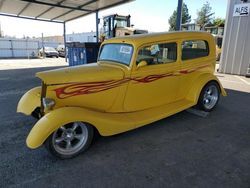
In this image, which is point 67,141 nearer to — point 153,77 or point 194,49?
point 153,77

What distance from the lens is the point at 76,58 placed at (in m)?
10.2

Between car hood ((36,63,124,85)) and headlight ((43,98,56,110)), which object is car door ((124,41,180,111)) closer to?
car hood ((36,63,124,85))

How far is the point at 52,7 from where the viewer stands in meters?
13.0

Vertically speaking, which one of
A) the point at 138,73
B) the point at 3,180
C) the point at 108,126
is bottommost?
the point at 3,180

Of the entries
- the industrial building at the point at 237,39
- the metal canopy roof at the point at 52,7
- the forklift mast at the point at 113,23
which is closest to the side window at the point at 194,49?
the industrial building at the point at 237,39

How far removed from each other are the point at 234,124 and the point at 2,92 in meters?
7.15

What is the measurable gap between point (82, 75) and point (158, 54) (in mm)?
1585

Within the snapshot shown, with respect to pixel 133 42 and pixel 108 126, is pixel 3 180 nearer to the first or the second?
pixel 108 126

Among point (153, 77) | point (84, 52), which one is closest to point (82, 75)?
point (153, 77)

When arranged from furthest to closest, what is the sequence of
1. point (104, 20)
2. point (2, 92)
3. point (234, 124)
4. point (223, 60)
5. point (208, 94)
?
point (104, 20), point (223, 60), point (2, 92), point (208, 94), point (234, 124)

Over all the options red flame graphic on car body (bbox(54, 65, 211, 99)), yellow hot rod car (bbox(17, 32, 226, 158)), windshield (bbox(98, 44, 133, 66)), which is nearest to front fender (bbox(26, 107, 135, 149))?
yellow hot rod car (bbox(17, 32, 226, 158))

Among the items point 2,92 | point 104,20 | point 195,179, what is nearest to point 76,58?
point 2,92

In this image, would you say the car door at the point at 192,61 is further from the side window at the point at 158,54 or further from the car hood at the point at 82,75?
the car hood at the point at 82,75

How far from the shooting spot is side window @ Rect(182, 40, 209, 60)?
14.1 feet
